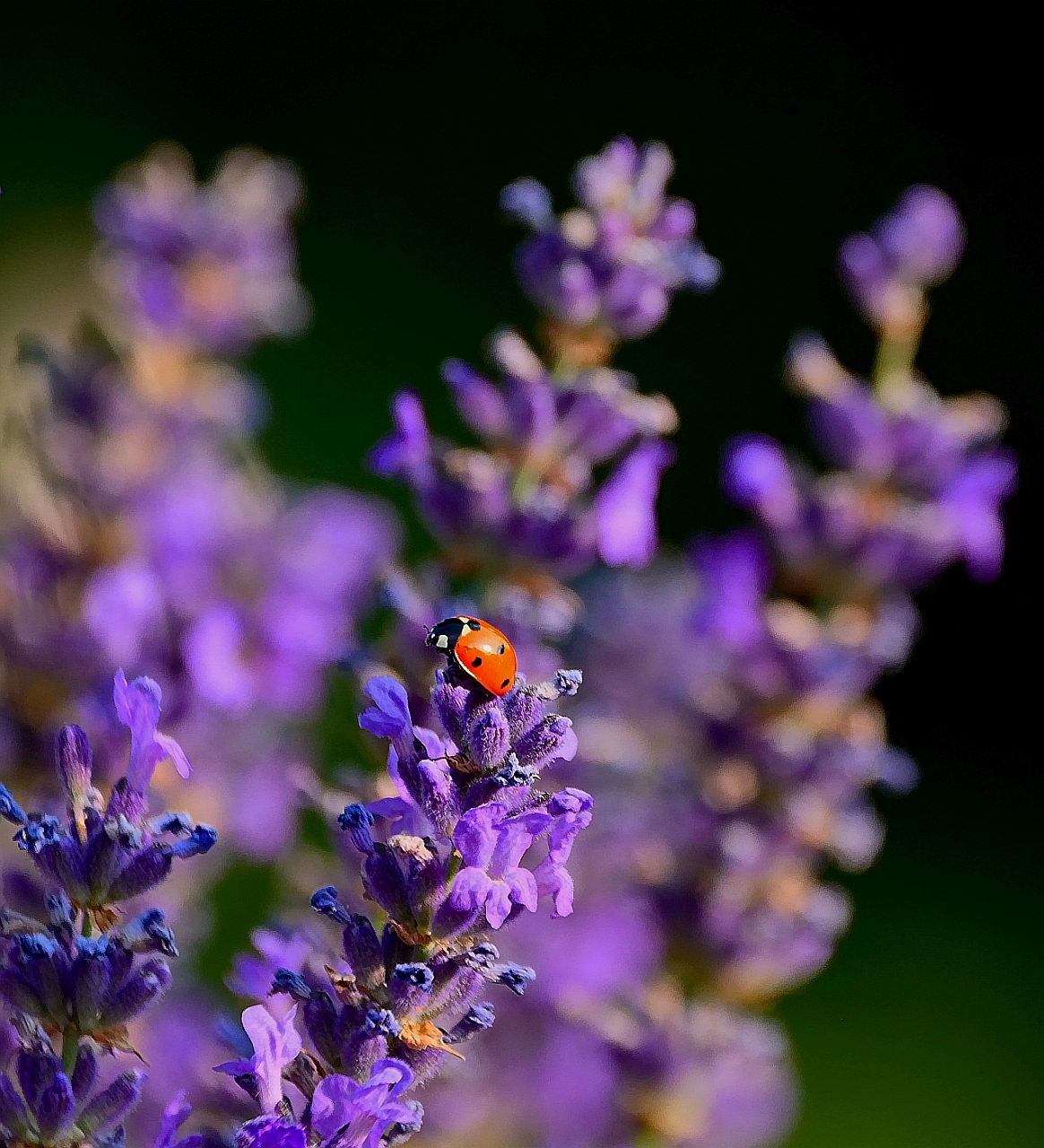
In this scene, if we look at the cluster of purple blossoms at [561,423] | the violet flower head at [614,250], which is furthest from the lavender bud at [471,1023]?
the violet flower head at [614,250]

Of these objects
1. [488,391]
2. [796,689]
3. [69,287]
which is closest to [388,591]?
[488,391]

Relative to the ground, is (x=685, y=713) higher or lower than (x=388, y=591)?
higher

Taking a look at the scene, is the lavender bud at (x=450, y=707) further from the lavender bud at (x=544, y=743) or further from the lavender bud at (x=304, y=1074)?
the lavender bud at (x=304, y=1074)

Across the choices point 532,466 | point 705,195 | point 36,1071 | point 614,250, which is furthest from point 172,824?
point 705,195

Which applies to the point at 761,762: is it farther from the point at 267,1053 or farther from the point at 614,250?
the point at 267,1053

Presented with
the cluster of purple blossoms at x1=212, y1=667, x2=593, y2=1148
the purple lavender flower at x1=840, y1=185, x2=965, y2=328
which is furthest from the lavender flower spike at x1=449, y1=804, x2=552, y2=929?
the purple lavender flower at x1=840, y1=185, x2=965, y2=328

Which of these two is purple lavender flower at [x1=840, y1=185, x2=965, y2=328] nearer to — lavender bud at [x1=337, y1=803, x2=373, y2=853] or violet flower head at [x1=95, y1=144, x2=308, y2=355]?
violet flower head at [x1=95, y1=144, x2=308, y2=355]

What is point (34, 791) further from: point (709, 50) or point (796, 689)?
point (709, 50)
